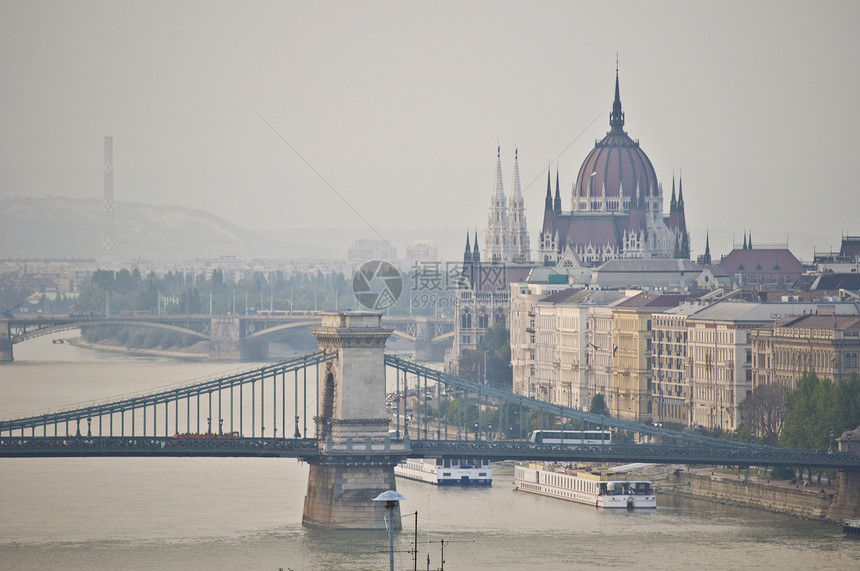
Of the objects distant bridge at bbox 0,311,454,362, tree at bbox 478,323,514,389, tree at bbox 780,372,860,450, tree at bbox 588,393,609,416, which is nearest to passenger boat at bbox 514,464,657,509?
tree at bbox 780,372,860,450

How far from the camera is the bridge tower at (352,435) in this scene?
183 ft

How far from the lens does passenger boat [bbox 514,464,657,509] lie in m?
65.2

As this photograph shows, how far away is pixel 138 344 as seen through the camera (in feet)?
535

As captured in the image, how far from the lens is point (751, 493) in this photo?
64500 mm

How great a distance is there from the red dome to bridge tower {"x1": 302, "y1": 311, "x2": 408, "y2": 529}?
113742 mm

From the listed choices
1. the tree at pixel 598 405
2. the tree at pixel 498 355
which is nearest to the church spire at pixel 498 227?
the tree at pixel 498 355

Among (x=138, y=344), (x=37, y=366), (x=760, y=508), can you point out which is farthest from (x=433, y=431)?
(x=138, y=344)

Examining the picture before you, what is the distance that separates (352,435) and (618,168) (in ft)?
379

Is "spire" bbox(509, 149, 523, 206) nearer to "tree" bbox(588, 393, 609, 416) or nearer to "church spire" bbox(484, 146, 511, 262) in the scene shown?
"church spire" bbox(484, 146, 511, 262)

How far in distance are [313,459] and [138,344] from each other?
4245 inches

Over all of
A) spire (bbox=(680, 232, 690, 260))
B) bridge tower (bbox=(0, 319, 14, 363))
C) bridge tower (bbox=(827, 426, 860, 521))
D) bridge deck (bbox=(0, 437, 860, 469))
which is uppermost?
spire (bbox=(680, 232, 690, 260))

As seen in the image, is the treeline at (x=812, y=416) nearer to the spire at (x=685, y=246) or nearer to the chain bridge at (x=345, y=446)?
the chain bridge at (x=345, y=446)

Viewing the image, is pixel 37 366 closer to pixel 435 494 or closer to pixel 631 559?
pixel 435 494

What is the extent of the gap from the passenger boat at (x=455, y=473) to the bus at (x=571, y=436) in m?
1.62
